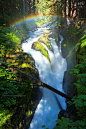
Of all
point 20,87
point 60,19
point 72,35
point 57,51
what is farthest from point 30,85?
point 60,19

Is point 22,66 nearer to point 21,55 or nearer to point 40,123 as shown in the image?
point 21,55

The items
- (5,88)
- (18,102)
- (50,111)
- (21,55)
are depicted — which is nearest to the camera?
(5,88)

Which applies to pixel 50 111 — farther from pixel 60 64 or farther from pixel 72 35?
pixel 72 35

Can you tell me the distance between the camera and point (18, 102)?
410 cm

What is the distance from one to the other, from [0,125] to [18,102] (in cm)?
119

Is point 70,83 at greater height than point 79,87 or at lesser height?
lesser

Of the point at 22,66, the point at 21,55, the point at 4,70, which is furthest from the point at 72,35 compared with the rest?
the point at 4,70

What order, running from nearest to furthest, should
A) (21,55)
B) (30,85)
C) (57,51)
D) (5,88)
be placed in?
(5,88), (30,85), (21,55), (57,51)

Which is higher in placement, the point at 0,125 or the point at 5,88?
the point at 5,88

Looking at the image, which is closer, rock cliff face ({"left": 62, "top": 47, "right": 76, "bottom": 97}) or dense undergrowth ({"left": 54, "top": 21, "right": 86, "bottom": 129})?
dense undergrowth ({"left": 54, "top": 21, "right": 86, "bottom": 129})

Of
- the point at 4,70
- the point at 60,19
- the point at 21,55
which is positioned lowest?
the point at 4,70

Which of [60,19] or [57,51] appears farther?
[60,19]

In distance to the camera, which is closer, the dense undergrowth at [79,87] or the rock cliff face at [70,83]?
the dense undergrowth at [79,87]

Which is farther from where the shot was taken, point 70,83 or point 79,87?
point 70,83
